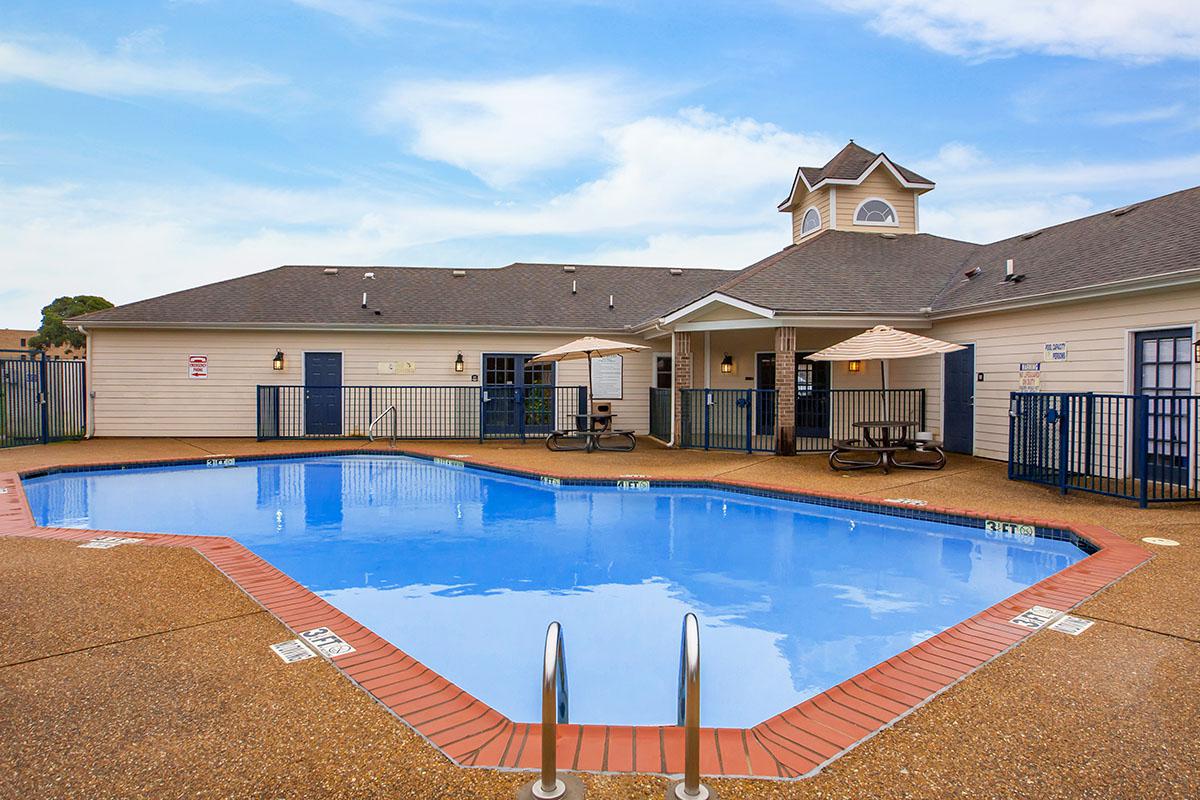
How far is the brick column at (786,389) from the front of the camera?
499 inches

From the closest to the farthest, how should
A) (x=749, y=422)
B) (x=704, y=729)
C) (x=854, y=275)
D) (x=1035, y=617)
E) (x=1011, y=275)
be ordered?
(x=704, y=729)
(x=1035, y=617)
(x=1011, y=275)
(x=749, y=422)
(x=854, y=275)

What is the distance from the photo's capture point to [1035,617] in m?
4.09

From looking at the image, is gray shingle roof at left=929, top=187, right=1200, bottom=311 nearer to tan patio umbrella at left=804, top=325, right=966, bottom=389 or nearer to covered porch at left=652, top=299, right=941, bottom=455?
covered porch at left=652, top=299, right=941, bottom=455

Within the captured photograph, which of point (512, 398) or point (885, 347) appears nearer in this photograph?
point (885, 347)

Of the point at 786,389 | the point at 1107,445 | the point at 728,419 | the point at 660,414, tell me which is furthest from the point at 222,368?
the point at 1107,445

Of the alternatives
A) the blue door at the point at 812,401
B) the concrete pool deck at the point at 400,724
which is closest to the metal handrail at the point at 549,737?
the concrete pool deck at the point at 400,724

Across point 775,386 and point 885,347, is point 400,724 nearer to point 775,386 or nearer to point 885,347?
point 885,347

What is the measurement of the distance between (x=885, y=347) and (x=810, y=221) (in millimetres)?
8094

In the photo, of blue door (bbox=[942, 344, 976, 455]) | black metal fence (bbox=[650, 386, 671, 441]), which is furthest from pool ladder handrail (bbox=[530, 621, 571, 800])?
black metal fence (bbox=[650, 386, 671, 441])

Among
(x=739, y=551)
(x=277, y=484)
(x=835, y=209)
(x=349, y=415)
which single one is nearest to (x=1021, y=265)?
(x=835, y=209)

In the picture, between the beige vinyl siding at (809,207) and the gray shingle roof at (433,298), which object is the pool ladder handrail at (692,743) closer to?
the gray shingle roof at (433,298)

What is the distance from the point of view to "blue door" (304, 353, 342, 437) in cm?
1608

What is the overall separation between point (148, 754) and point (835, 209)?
56.1ft

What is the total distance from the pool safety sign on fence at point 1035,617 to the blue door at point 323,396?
15.0m
